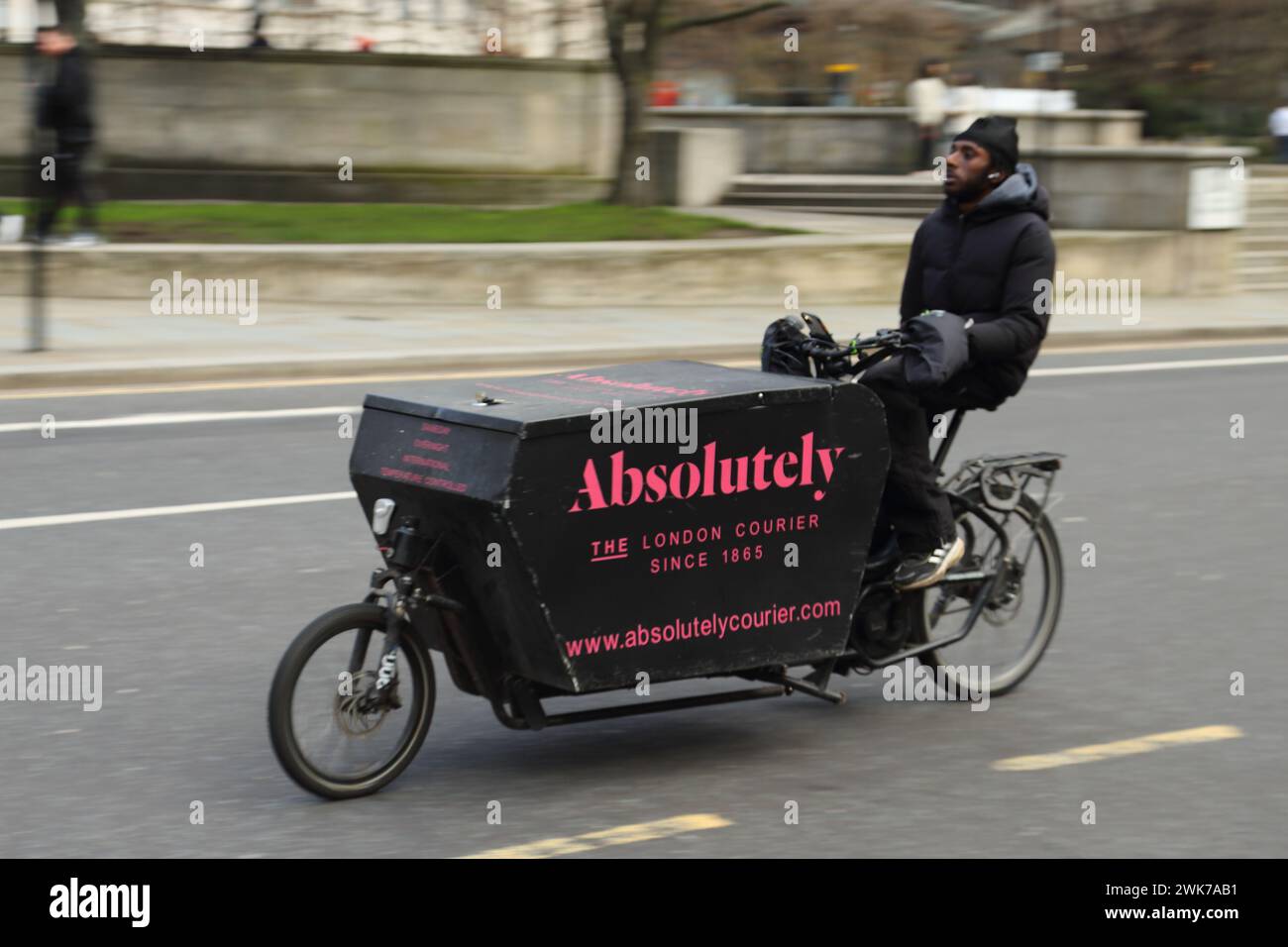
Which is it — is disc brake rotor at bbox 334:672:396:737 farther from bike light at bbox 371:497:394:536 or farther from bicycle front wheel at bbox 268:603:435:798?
bike light at bbox 371:497:394:536

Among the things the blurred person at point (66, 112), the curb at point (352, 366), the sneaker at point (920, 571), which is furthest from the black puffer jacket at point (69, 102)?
the sneaker at point (920, 571)

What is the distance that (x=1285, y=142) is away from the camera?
3238 centimetres

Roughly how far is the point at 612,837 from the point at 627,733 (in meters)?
0.96

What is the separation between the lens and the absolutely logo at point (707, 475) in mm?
5121

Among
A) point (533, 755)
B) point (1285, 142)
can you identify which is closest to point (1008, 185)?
point (533, 755)

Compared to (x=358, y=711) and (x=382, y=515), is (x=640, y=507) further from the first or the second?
(x=358, y=711)

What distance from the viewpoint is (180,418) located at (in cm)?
1184

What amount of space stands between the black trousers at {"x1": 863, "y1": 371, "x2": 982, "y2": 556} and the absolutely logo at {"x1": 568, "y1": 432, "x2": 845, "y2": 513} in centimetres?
31

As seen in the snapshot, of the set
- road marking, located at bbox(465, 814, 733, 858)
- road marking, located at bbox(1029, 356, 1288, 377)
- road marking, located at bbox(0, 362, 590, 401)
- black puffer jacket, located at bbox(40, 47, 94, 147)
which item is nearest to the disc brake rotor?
road marking, located at bbox(465, 814, 733, 858)

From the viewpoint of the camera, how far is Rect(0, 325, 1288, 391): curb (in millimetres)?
13148

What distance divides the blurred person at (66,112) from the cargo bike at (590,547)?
12148 mm

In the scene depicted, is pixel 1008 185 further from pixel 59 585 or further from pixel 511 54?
pixel 511 54

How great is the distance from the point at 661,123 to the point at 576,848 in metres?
26.3

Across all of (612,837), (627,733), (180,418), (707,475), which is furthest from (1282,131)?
(612,837)
